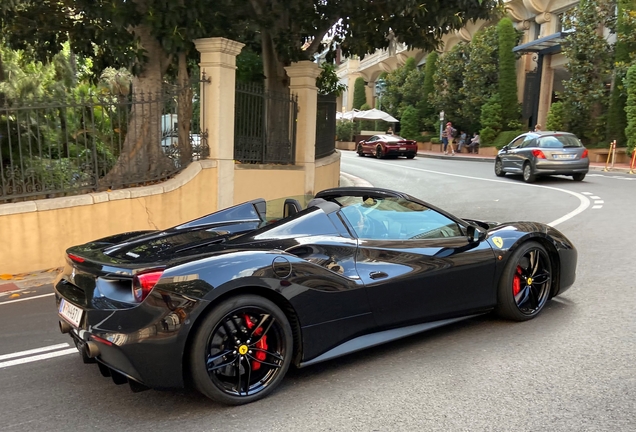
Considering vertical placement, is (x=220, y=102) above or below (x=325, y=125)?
above

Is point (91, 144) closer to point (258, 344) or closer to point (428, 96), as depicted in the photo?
point (258, 344)

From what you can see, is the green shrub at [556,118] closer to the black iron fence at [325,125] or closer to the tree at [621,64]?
the tree at [621,64]

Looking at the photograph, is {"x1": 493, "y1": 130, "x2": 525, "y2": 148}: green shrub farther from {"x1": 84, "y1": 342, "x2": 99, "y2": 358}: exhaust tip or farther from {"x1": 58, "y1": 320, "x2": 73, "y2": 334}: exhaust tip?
{"x1": 84, "y1": 342, "x2": 99, "y2": 358}: exhaust tip

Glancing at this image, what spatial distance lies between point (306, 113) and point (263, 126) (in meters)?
1.24

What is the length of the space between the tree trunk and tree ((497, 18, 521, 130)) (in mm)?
25074

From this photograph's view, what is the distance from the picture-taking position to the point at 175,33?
27.2ft

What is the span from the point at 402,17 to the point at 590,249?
6.12m

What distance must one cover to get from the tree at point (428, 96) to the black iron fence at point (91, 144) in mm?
29696

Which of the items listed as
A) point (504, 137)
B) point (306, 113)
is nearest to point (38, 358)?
point (306, 113)

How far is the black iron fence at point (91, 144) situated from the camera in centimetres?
710

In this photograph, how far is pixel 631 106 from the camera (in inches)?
854

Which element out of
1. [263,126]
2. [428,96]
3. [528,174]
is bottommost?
[528,174]

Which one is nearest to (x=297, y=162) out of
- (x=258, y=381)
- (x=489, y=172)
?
(x=258, y=381)

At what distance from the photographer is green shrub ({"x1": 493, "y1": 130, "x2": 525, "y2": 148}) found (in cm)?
2888
